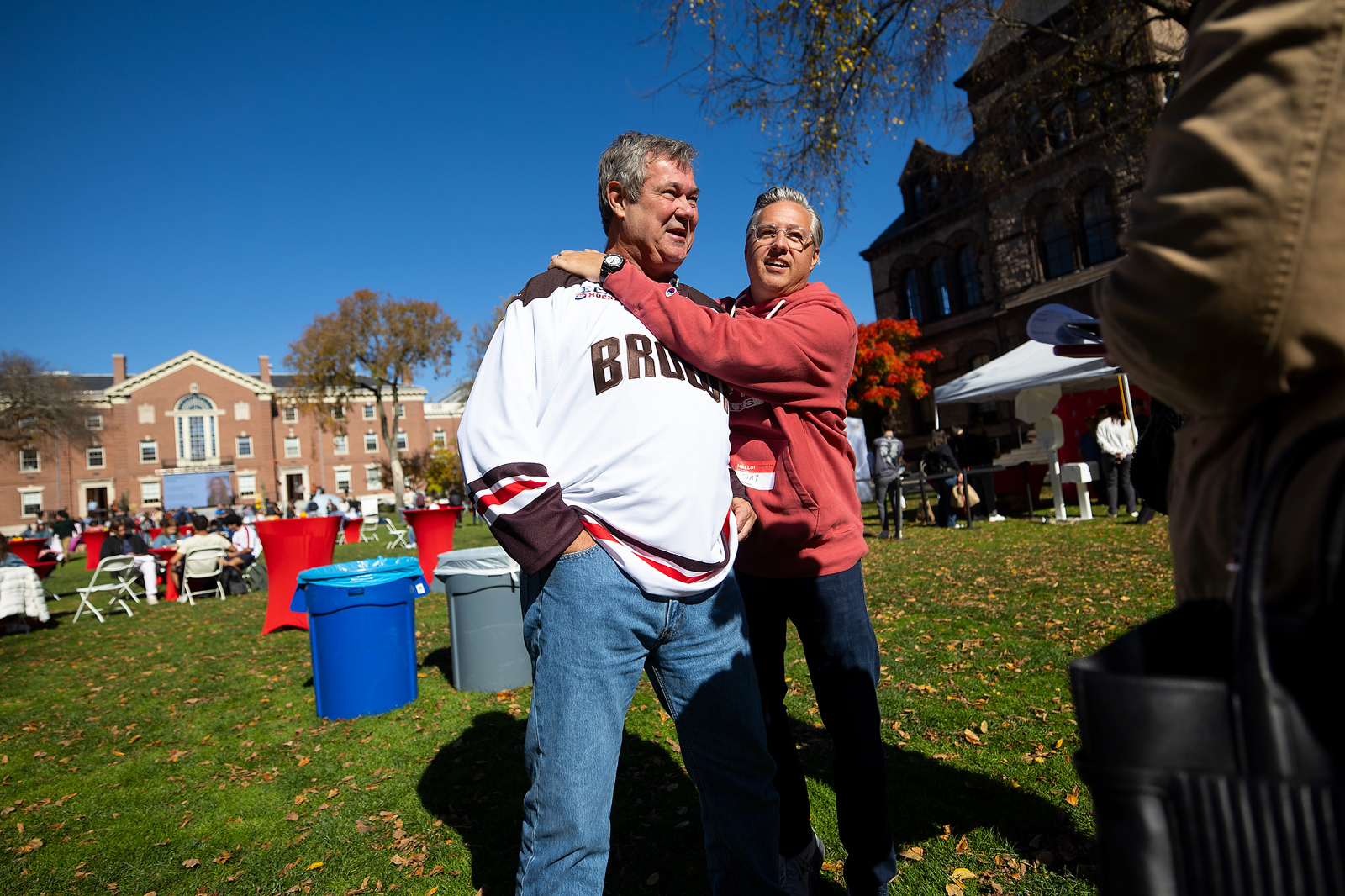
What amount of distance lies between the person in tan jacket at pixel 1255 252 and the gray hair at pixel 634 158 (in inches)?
56.3

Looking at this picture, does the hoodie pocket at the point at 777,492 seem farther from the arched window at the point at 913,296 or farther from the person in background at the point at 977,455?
A: the arched window at the point at 913,296

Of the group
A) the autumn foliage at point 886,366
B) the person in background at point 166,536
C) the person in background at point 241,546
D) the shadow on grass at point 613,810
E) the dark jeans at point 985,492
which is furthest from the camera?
the autumn foliage at point 886,366

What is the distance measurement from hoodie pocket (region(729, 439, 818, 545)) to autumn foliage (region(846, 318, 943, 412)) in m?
23.5

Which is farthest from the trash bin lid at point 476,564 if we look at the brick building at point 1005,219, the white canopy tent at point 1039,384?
the brick building at point 1005,219

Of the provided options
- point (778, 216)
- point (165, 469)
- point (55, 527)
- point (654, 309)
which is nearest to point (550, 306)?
point (654, 309)

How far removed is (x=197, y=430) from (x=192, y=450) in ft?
5.42

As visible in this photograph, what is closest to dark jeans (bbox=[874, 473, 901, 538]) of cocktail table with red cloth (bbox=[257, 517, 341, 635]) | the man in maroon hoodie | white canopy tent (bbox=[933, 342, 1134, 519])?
white canopy tent (bbox=[933, 342, 1134, 519])

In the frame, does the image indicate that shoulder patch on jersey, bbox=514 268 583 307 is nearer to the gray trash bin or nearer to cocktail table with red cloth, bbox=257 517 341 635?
the gray trash bin

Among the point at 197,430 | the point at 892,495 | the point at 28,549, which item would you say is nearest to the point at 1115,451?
the point at 892,495

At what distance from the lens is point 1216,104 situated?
740 mm

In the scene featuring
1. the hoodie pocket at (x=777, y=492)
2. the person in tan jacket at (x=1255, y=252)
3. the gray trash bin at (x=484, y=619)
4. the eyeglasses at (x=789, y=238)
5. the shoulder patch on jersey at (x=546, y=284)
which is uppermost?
the eyeglasses at (x=789, y=238)

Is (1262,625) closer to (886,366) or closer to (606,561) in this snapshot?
(606,561)

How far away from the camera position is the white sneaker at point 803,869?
2.37 m

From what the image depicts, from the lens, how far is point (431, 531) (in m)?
10.9
